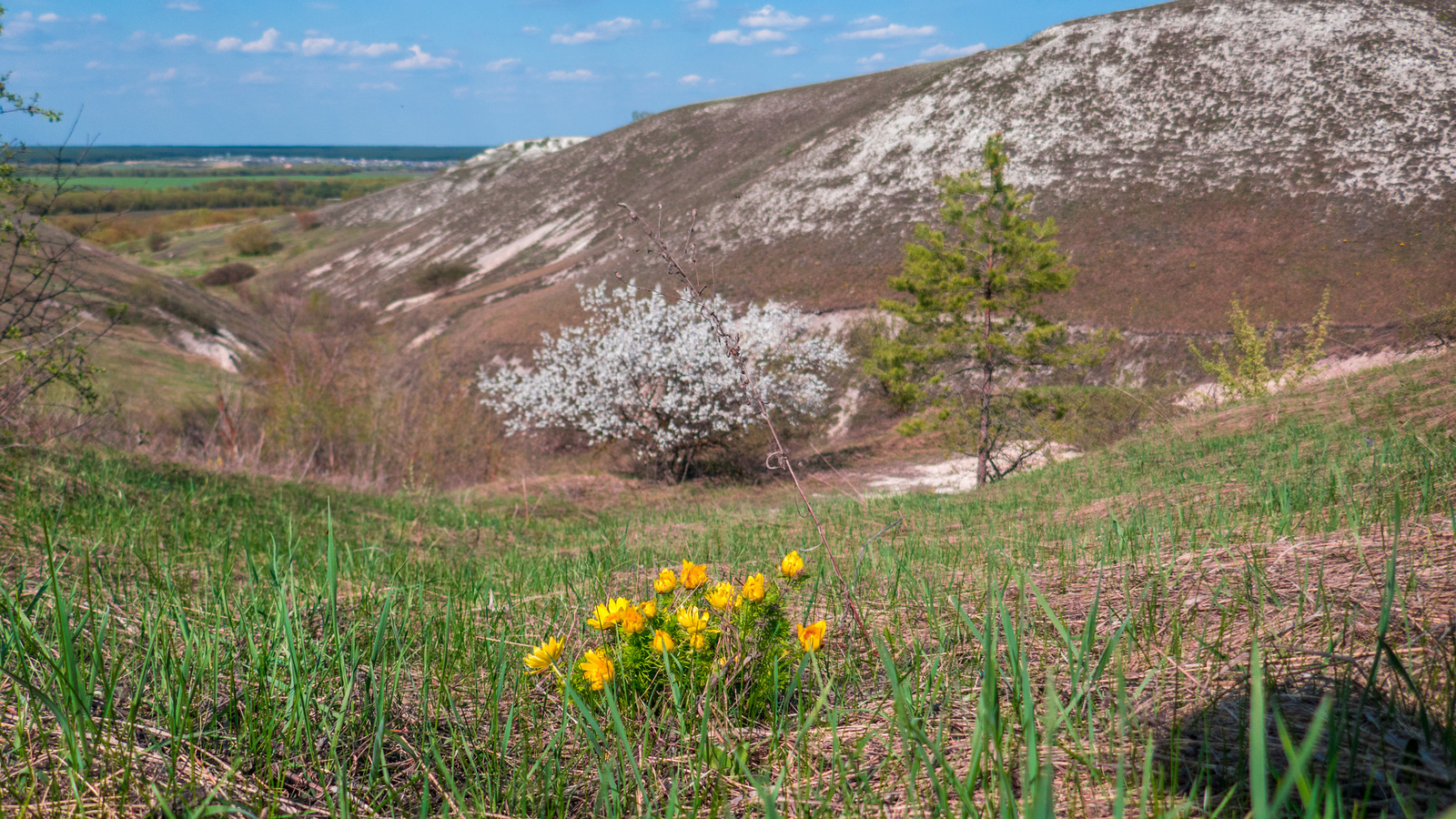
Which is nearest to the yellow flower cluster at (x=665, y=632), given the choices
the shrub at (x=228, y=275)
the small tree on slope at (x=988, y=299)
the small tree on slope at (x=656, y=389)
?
the small tree on slope at (x=988, y=299)

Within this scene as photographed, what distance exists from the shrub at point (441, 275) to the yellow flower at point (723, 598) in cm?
5273

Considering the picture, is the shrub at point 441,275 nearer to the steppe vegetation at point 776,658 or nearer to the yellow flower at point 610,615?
the steppe vegetation at point 776,658

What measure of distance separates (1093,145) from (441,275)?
39.6 meters

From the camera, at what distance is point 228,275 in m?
69.4

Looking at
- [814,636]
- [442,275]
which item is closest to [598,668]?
[814,636]

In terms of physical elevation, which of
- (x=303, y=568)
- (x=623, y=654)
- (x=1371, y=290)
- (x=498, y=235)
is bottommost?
(x=303, y=568)

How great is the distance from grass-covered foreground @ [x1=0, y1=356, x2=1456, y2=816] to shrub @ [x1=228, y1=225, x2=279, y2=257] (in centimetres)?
9405

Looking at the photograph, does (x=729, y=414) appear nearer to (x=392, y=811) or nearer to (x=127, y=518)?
(x=127, y=518)

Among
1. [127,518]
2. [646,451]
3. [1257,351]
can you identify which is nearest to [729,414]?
[646,451]

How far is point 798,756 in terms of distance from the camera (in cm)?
153

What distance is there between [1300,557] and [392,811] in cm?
249

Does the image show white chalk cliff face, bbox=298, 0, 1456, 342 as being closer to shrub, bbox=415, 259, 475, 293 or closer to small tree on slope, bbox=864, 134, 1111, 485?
shrub, bbox=415, 259, 475, 293

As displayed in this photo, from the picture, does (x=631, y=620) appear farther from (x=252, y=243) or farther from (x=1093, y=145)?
(x=252, y=243)

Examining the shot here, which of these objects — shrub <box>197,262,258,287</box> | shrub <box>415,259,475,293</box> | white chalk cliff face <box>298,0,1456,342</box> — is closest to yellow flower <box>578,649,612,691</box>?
white chalk cliff face <box>298,0,1456,342</box>
